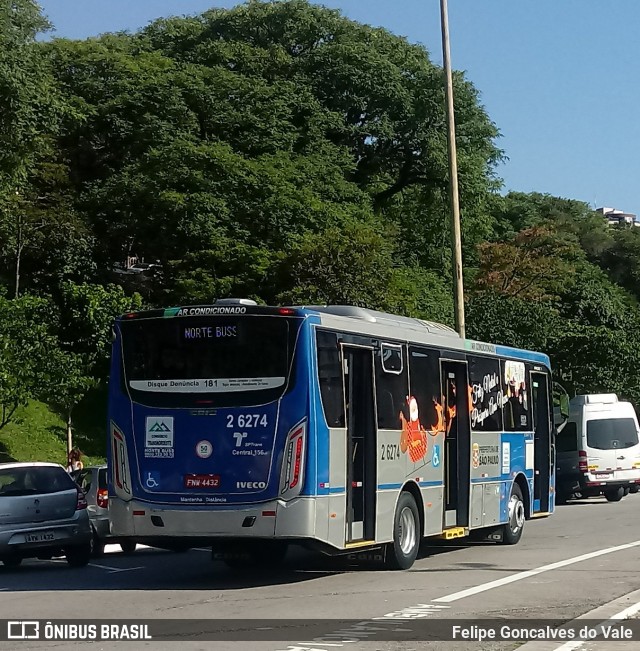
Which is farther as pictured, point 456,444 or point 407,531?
point 456,444

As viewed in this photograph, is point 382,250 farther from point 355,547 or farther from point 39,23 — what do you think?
point 355,547

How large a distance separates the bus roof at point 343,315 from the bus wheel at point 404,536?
2202mm

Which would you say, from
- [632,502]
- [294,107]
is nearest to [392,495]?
[632,502]

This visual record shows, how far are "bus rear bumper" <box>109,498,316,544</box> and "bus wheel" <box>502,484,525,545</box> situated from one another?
7086mm

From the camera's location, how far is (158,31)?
57.2 metres

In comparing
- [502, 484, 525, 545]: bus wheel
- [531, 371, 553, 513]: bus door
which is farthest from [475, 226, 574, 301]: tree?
[502, 484, 525, 545]: bus wheel

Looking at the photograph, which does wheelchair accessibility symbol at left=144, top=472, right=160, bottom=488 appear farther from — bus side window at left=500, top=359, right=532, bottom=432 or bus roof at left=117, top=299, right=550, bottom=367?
bus side window at left=500, top=359, right=532, bottom=432

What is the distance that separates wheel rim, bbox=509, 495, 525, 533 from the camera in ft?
63.1

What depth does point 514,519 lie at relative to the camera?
1938cm

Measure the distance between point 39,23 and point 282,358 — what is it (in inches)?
822

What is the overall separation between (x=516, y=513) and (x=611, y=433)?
43.2ft

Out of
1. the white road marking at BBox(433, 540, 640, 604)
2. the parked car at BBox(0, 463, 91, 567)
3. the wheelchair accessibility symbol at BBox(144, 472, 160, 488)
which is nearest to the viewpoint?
the white road marking at BBox(433, 540, 640, 604)

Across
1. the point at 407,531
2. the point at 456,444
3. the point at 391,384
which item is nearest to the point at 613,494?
the point at 456,444

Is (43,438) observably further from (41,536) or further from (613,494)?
(41,536)
